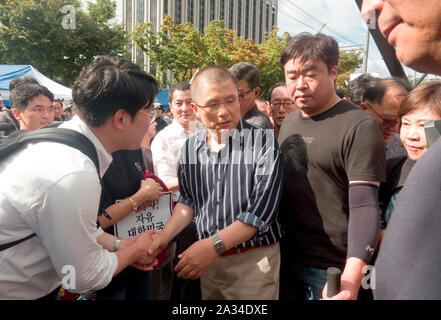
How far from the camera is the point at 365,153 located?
1.49 meters

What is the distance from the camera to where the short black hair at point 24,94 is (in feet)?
11.3

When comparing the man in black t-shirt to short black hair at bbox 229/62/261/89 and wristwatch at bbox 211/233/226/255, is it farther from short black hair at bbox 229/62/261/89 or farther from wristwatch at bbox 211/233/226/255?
short black hair at bbox 229/62/261/89

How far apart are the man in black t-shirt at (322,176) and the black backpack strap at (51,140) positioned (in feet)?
3.59

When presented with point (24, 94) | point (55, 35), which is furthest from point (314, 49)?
point (55, 35)

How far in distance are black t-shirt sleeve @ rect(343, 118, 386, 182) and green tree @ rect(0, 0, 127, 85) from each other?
1438cm

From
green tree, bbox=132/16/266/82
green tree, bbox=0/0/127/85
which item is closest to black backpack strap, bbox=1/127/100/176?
green tree, bbox=0/0/127/85

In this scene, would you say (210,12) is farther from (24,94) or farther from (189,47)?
(24,94)

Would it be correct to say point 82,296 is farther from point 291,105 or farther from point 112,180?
point 291,105

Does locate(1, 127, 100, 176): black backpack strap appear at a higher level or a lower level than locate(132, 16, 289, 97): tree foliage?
lower

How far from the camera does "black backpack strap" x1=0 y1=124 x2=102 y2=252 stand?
124 centimetres

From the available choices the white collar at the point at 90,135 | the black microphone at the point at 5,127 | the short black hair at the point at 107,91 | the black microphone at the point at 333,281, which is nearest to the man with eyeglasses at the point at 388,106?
the black microphone at the point at 333,281

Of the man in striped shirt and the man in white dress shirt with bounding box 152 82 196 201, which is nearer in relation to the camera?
the man in striped shirt
